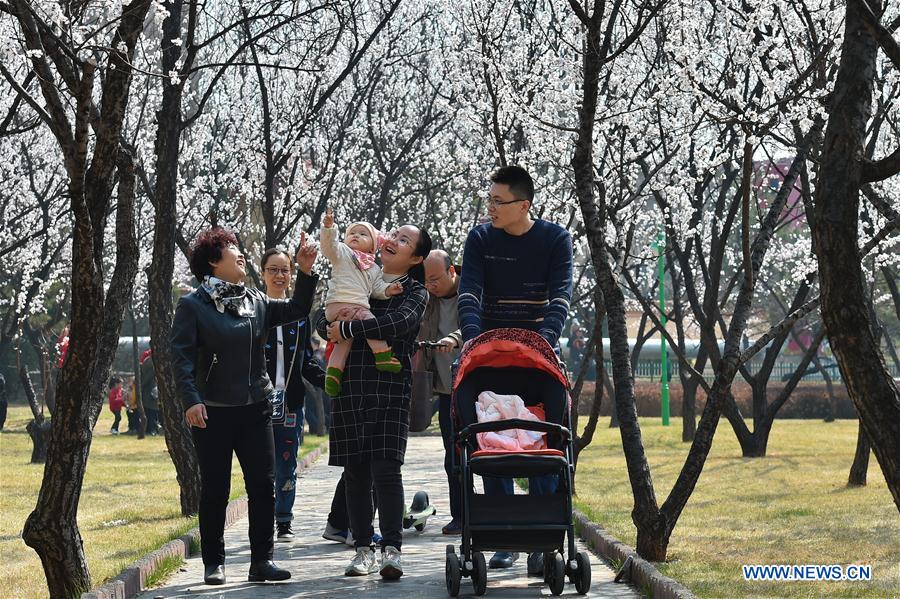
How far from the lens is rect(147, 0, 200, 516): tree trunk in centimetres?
1113

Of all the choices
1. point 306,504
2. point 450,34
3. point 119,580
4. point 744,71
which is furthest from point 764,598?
point 450,34

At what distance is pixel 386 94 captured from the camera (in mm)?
28172

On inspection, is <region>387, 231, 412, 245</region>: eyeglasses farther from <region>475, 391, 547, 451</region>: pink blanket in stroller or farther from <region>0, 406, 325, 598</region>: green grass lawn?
<region>0, 406, 325, 598</region>: green grass lawn

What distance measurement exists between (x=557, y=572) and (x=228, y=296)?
247 centimetres

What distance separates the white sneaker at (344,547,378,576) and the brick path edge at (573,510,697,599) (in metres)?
1.57

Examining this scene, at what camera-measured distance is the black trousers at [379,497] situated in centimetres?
748

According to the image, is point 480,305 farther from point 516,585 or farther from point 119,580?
point 119,580

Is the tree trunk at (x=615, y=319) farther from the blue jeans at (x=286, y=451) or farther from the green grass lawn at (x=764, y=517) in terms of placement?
the blue jeans at (x=286, y=451)

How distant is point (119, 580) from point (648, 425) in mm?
25468

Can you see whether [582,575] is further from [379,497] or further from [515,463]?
[379,497]

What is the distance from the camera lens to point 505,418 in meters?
6.76

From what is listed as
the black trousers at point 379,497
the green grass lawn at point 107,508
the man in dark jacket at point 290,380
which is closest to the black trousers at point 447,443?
the man in dark jacket at point 290,380

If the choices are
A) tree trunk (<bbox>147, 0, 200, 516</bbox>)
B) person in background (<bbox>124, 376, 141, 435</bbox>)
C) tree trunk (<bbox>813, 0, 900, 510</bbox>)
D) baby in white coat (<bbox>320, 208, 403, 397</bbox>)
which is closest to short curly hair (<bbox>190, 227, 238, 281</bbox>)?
baby in white coat (<bbox>320, 208, 403, 397</bbox>)

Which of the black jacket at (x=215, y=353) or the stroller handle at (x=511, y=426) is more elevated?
the black jacket at (x=215, y=353)
